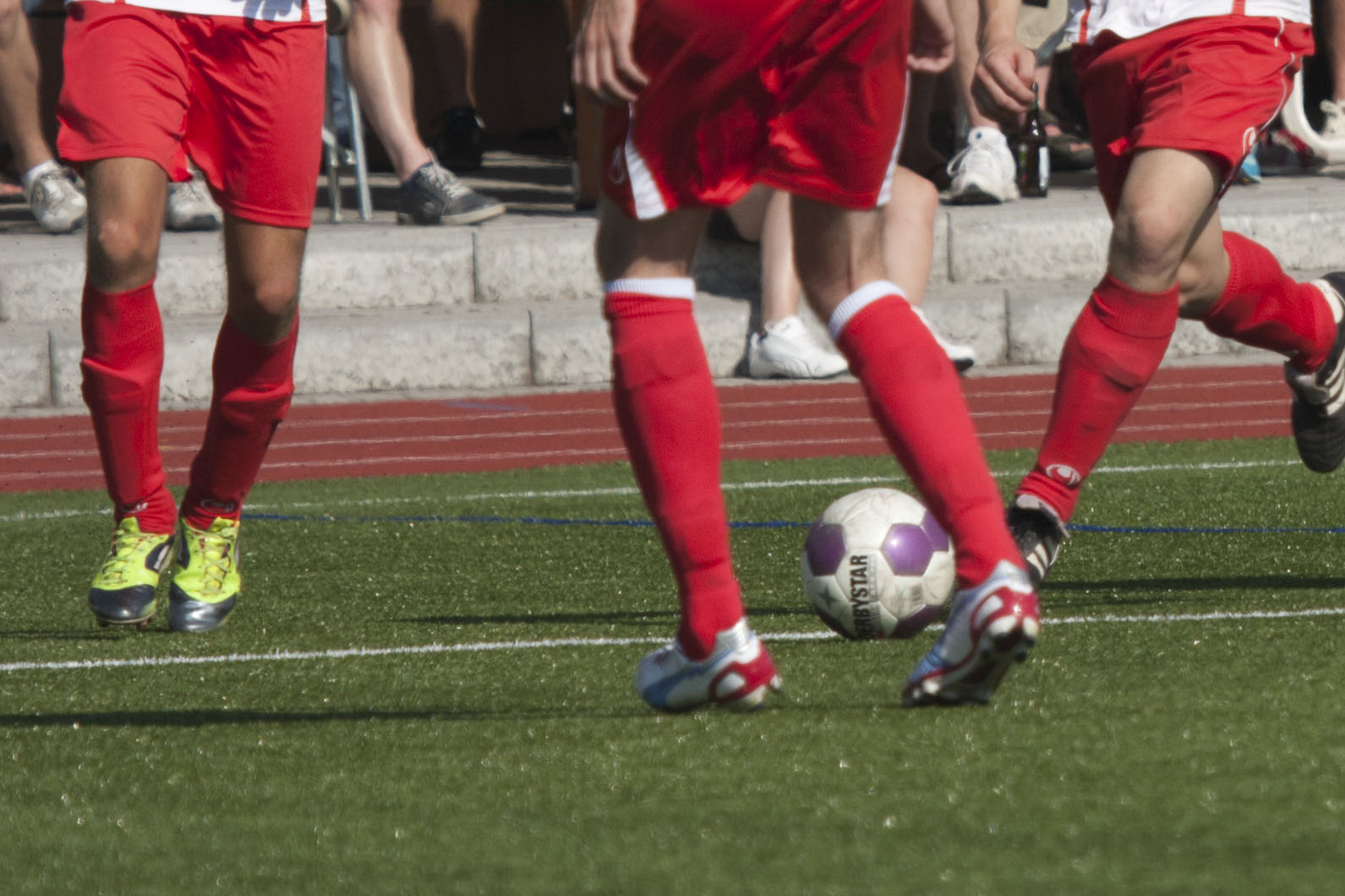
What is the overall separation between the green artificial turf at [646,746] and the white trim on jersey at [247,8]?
1.15 meters

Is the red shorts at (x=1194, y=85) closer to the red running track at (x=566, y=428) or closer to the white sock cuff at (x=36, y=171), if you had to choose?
the red running track at (x=566, y=428)

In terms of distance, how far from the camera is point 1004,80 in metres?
3.66

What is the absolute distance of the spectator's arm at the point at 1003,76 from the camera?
12.0 ft

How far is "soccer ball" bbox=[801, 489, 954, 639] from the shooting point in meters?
3.70

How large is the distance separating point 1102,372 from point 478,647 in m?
1.23

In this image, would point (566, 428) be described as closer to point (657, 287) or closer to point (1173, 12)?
point (1173, 12)

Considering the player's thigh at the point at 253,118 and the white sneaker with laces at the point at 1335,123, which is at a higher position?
the player's thigh at the point at 253,118

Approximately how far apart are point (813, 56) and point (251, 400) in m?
1.91

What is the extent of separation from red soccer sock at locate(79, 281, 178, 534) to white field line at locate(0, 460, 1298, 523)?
77.7 inches

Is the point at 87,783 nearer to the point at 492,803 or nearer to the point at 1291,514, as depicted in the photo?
the point at 492,803

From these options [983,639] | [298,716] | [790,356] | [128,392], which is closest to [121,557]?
[128,392]

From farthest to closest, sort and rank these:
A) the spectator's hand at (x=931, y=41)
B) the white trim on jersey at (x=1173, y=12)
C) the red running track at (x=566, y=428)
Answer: the red running track at (x=566, y=428)
the white trim on jersey at (x=1173, y=12)
the spectator's hand at (x=931, y=41)

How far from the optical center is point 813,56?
8.94 feet

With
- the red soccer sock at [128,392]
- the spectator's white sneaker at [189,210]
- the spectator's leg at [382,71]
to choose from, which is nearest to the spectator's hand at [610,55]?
the red soccer sock at [128,392]
